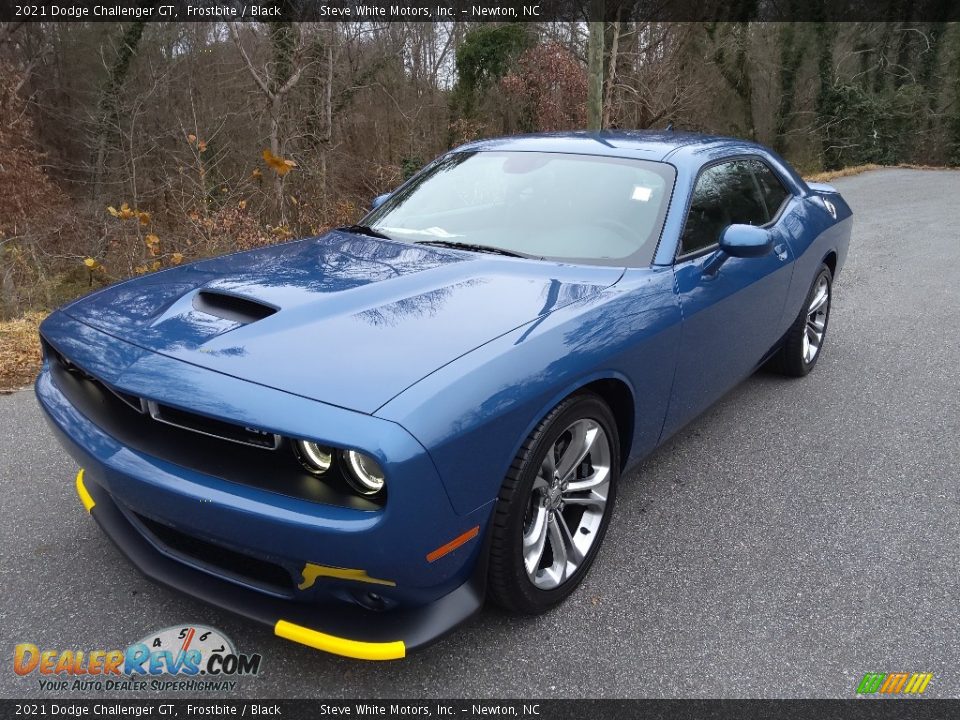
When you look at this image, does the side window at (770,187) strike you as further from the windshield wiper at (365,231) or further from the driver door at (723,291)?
the windshield wiper at (365,231)

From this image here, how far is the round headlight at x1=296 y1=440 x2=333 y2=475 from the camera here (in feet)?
6.01

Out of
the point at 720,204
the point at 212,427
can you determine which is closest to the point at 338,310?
the point at 212,427

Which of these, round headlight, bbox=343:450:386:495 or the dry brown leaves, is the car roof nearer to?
round headlight, bbox=343:450:386:495

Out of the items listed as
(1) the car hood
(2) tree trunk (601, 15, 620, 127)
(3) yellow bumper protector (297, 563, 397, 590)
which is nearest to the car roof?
(1) the car hood

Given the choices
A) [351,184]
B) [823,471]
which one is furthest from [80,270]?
[823,471]

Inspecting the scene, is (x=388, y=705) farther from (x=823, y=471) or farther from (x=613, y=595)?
(x=823, y=471)

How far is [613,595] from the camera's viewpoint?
244 cm

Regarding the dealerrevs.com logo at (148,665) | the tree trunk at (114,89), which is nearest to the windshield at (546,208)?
the dealerrevs.com logo at (148,665)

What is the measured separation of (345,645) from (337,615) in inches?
4.4

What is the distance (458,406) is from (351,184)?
17.3 m

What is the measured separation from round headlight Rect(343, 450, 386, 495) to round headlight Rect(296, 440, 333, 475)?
0.27ft

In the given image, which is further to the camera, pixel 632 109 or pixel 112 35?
pixel 632 109

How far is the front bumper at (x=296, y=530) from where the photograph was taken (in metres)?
1.69

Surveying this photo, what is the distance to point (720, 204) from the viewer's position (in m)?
3.31
